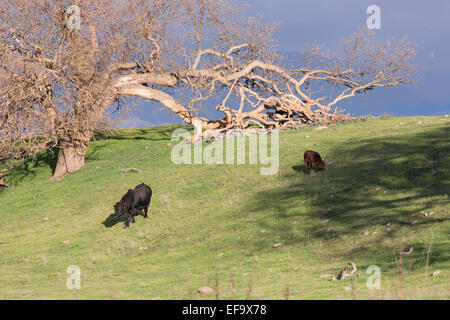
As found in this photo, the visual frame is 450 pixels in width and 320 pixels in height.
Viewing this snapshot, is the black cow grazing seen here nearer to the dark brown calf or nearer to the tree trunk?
the dark brown calf

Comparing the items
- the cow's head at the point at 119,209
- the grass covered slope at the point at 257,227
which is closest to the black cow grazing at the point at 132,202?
the cow's head at the point at 119,209

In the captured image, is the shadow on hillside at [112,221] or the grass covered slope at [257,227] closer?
the grass covered slope at [257,227]

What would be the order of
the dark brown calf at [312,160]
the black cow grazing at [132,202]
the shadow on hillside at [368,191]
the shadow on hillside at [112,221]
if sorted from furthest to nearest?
the dark brown calf at [312,160], the shadow on hillside at [112,221], the black cow grazing at [132,202], the shadow on hillside at [368,191]

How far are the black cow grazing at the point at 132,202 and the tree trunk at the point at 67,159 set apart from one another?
15039mm

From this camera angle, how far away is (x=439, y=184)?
17.1 meters

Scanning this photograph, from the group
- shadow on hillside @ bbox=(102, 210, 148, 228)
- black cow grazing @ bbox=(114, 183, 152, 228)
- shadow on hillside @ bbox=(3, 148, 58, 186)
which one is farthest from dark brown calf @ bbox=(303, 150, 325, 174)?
shadow on hillside @ bbox=(3, 148, 58, 186)

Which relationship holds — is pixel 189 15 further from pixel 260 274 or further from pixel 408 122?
pixel 260 274

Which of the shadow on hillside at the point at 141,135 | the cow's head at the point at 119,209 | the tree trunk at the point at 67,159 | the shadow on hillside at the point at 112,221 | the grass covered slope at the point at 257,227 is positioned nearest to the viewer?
the grass covered slope at the point at 257,227

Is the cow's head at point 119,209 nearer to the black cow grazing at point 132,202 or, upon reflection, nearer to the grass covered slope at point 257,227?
the black cow grazing at point 132,202

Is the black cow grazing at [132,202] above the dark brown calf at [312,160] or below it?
below

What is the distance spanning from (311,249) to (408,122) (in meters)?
19.9

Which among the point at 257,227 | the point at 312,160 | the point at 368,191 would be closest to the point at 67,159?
the point at 312,160

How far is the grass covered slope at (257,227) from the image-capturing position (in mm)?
11086

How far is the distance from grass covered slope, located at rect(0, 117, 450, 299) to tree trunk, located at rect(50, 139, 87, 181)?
9.11 feet
